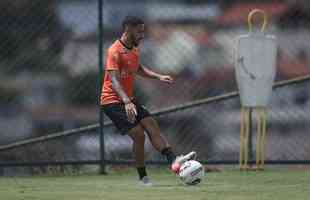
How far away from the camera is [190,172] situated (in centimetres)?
1273

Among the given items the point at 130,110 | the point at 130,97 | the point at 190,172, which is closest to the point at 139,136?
the point at 130,97

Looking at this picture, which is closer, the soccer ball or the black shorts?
the soccer ball

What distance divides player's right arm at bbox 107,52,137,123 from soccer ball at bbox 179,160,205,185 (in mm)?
722

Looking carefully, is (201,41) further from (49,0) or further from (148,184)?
(148,184)

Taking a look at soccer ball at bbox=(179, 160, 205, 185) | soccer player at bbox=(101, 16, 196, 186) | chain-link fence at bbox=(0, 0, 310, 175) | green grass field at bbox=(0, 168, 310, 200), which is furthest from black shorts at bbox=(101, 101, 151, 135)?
chain-link fence at bbox=(0, 0, 310, 175)

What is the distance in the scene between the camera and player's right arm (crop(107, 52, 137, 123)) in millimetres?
12844

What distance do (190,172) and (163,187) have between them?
1.05 feet

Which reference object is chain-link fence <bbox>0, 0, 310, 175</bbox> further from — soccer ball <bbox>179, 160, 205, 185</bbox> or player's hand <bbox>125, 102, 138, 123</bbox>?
soccer ball <bbox>179, 160, 205, 185</bbox>

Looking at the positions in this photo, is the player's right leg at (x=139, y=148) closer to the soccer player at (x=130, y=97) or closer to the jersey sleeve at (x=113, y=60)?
the soccer player at (x=130, y=97)

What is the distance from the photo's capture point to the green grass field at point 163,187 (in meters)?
11.6

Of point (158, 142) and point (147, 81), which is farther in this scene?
point (147, 81)

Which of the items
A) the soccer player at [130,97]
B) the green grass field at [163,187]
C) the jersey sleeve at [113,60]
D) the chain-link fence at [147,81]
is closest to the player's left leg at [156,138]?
the soccer player at [130,97]

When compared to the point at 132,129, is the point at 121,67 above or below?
above

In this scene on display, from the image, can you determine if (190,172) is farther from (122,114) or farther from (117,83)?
(117,83)
